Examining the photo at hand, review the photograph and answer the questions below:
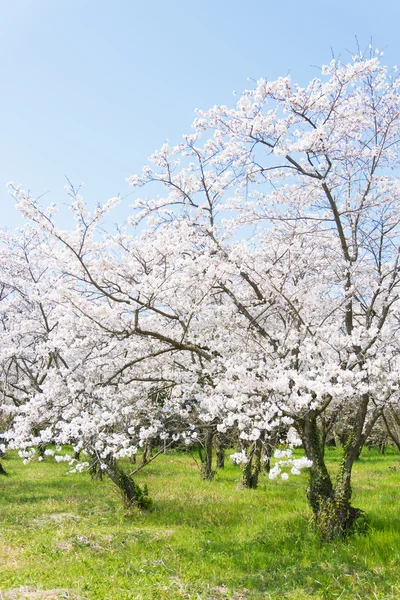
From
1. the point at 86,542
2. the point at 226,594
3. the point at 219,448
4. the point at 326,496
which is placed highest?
the point at 219,448

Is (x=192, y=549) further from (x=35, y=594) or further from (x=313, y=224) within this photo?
(x=313, y=224)

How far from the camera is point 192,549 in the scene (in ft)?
26.4

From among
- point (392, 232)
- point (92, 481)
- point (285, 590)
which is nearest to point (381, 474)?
point (92, 481)

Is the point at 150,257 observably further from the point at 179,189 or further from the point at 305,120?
the point at 305,120

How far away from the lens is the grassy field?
20.9 ft

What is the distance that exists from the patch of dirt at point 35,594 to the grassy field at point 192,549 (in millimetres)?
26

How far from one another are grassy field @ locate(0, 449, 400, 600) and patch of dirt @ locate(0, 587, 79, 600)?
1.0 inches

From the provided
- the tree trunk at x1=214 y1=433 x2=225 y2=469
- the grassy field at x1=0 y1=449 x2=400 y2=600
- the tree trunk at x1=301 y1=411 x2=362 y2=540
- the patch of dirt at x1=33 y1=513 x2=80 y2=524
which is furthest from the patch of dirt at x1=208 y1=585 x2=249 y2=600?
the tree trunk at x1=214 y1=433 x2=225 y2=469

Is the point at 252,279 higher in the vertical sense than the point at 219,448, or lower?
higher

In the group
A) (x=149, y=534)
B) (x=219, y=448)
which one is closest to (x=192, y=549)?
(x=149, y=534)

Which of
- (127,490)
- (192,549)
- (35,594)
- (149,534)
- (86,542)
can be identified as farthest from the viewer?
(127,490)

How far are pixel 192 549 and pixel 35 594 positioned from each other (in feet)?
9.45

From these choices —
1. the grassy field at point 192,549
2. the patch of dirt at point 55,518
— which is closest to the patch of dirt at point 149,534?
the grassy field at point 192,549

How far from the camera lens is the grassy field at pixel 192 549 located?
637 cm
